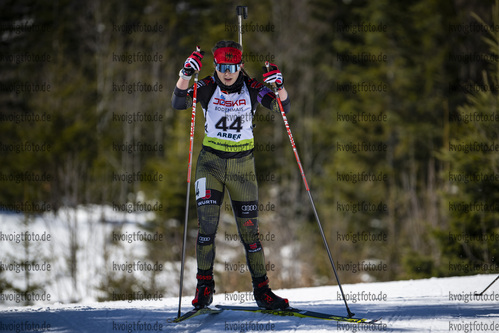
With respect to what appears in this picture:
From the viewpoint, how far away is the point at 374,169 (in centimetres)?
1842

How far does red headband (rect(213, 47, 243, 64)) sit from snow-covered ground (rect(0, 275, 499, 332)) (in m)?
2.19

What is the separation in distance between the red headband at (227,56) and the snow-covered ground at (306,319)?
2.19m

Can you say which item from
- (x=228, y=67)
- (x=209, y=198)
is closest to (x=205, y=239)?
(x=209, y=198)

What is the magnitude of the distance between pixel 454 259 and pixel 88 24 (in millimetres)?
16492

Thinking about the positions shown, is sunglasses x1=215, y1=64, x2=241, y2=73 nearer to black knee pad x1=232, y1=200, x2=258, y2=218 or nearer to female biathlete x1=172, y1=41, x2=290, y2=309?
female biathlete x1=172, y1=41, x2=290, y2=309

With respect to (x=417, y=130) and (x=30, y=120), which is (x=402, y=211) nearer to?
(x=417, y=130)

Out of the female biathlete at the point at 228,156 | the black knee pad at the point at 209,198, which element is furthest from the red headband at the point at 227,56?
the black knee pad at the point at 209,198

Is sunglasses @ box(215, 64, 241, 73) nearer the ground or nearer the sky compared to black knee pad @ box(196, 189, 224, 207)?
nearer the sky

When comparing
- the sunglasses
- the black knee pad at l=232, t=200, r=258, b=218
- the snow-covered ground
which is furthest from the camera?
the black knee pad at l=232, t=200, r=258, b=218

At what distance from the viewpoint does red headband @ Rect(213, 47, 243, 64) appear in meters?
4.33

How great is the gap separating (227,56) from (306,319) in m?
2.32

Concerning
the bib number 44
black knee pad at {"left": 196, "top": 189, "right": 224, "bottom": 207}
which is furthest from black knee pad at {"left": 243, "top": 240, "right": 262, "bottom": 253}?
the bib number 44

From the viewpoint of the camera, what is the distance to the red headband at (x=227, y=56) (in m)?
4.33

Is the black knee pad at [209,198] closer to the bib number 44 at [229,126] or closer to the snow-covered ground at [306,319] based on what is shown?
the bib number 44 at [229,126]
